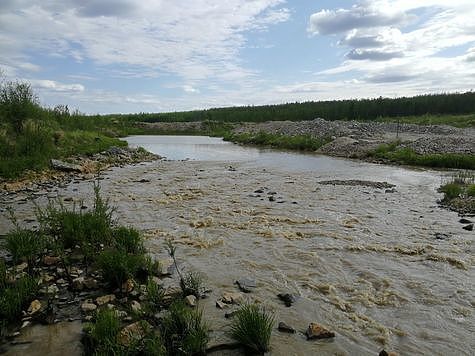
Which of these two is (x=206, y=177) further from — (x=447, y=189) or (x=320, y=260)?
(x=320, y=260)

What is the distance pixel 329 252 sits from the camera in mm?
A: 9406

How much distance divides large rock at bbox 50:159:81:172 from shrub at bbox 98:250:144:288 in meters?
15.5

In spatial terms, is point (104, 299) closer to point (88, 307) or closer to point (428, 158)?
point (88, 307)

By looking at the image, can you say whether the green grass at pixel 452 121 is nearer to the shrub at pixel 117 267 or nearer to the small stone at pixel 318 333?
the small stone at pixel 318 333

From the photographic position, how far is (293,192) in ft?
56.2

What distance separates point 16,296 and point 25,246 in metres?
1.94

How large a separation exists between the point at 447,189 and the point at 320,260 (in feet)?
30.7

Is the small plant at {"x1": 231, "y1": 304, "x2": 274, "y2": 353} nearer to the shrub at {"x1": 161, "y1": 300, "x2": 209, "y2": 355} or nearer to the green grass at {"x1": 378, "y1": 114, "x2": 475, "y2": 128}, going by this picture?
the shrub at {"x1": 161, "y1": 300, "x2": 209, "y2": 355}

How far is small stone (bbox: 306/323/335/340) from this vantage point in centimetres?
564

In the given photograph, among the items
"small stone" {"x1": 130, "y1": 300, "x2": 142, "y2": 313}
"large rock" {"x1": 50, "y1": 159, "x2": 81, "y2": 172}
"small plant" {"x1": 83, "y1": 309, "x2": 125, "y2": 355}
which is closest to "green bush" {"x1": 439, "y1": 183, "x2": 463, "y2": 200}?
"small stone" {"x1": 130, "y1": 300, "x2": 142, "y2": 313}

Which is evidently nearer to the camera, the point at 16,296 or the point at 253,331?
the point at 253,331

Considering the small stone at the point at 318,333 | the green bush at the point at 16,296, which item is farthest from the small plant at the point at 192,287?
the green bush at the point at 16,296

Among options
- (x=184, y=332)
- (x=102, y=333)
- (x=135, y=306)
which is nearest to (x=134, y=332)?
(x=102, y=333)

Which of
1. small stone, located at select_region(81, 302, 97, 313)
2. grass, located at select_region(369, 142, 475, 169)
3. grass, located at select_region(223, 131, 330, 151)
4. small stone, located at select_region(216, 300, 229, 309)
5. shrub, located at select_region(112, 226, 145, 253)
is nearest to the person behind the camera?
small stone, located at select_region(81, 302, 97, 313)
